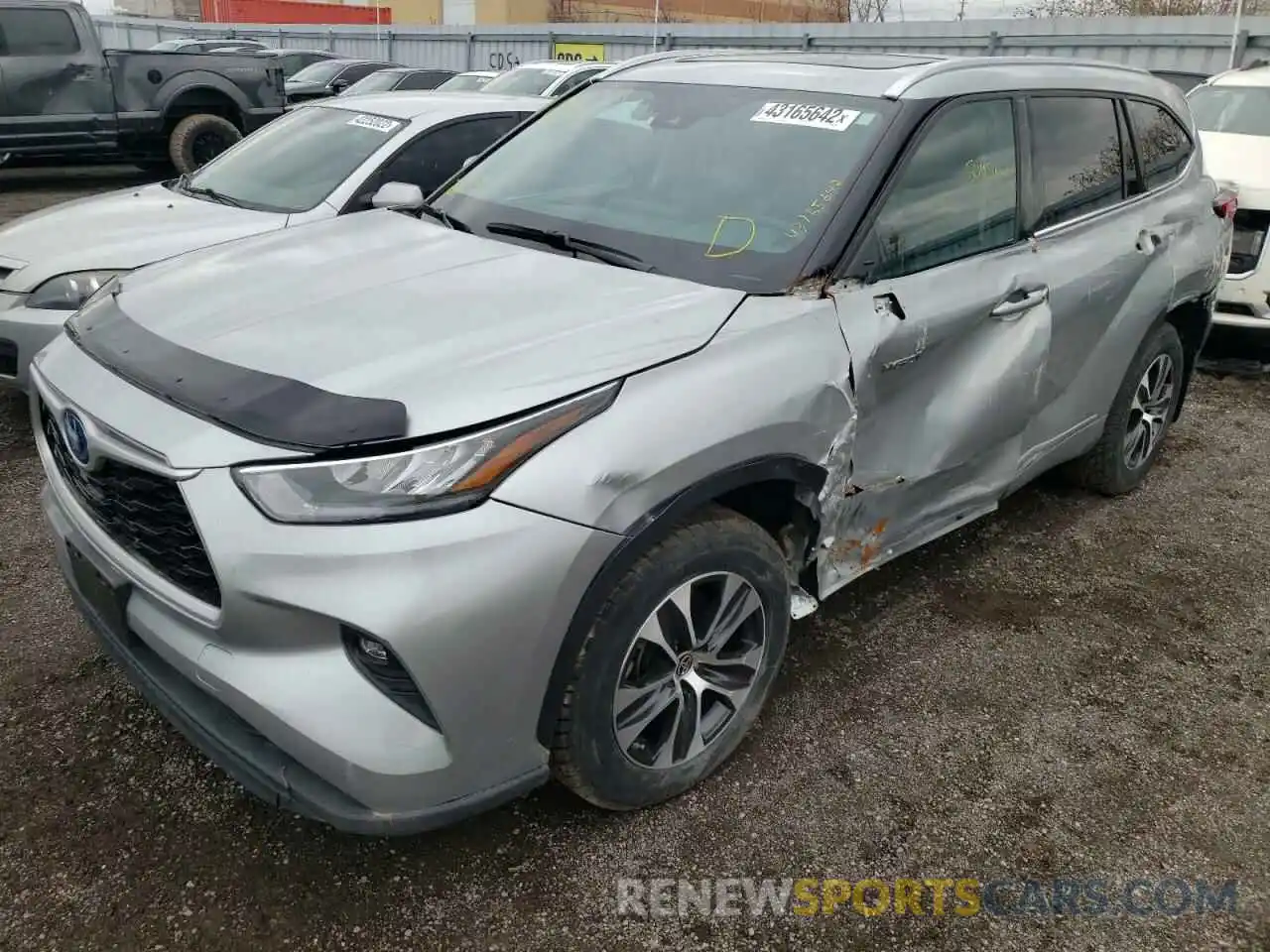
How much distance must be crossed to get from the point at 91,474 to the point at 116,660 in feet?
1.51

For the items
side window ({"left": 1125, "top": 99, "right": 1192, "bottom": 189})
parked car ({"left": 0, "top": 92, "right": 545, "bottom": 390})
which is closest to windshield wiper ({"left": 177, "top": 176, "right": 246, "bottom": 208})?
parked car ({"left": 0, "top": 92, "right": 545, "bottom": 390})

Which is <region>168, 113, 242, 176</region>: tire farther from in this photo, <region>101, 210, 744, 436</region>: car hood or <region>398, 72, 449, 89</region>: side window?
<region>101, 210, 744, 436</region>: car hood

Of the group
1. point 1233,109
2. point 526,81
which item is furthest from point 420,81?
point 1233,109

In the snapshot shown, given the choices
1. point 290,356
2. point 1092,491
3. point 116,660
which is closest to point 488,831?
point 116,660

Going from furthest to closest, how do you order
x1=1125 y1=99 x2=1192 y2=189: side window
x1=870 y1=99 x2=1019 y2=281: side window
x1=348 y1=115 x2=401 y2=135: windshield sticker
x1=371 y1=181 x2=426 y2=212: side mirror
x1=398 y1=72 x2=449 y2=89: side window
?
x1=398 y1=72 x2=449 y2=89: side window
x1=348 y1=115 x2=401 y2=135: windshield sticker
x1=1125 y1=99 x2=1192 y2=189: side window
x1=371 y1=181 x2=426 y2=212: side mirror
x1=870 y1=99 x2=1019 y2=281: side window

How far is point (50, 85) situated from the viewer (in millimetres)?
10477

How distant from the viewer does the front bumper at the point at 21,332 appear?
4453mm

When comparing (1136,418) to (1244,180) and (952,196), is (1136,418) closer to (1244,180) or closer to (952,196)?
(952,196)

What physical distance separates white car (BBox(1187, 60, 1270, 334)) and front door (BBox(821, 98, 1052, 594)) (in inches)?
119

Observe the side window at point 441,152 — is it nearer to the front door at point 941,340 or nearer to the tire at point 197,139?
the front door at point 941,340

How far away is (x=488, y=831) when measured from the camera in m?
2.51

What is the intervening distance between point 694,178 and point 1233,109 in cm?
672

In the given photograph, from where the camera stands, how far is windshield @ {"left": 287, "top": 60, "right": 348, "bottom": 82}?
18.4 meters

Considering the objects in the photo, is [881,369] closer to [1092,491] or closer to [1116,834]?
[1116,834]
